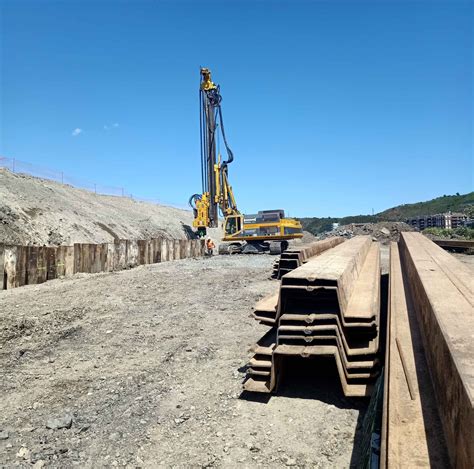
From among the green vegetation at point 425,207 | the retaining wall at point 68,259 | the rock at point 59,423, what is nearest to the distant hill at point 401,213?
the green vegetation at point 425,207

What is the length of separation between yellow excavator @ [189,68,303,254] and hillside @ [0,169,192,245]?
7.27 metres

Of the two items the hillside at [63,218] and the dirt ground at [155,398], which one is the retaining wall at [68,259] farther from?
the hillside at [63,218]

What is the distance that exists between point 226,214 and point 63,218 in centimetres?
969

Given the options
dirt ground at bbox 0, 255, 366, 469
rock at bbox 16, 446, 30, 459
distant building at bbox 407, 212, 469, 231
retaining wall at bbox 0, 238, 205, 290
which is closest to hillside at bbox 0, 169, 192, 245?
retaining wall at bbox 0, 238, 205, 290

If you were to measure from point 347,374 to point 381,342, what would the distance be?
1.00m

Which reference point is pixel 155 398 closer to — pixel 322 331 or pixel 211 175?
pixel 322 331

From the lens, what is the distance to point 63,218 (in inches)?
989

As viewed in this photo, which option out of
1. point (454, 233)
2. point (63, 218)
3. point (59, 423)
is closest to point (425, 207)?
point (454, 233)

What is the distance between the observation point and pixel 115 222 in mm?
32750

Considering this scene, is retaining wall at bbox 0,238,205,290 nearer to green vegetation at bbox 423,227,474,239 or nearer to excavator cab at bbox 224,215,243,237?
excavator cab at bbox 224,215,243,237

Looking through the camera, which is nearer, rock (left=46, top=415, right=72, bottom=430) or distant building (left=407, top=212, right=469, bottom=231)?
rock (left=46, top=415, right=72, bottom=430)

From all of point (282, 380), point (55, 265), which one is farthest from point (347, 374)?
point (55, 265)

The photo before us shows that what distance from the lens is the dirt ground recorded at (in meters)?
3.60

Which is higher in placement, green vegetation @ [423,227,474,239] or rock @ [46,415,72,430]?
green vegetation @ [423,227,474,239]
